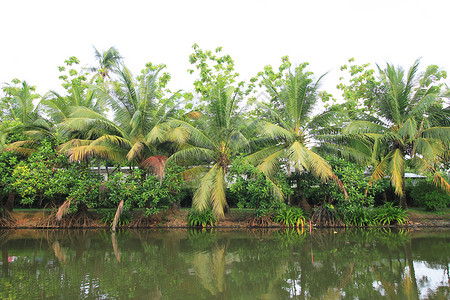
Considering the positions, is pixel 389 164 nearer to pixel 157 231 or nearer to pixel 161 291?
pixel 157 231

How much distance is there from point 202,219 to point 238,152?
12.2 feet

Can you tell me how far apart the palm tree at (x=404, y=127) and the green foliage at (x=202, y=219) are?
754cm

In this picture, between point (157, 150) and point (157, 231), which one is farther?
point (157, 150)

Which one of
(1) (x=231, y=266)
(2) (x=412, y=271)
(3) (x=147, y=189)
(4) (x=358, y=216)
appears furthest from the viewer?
(4) (x=358, y=216)

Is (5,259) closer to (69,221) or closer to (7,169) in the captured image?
(69,221)

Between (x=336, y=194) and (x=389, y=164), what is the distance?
2.77m

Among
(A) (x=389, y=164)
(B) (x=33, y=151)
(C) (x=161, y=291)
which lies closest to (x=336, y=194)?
(A) (x=389, y=164)

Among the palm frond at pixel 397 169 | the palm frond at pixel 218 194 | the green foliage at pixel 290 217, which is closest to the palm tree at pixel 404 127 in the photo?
the palm frond at pixel 397 169

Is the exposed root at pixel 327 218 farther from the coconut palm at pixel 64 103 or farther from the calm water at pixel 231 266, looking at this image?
the coconut palm at pixel 64 103

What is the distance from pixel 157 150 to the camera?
16656mm

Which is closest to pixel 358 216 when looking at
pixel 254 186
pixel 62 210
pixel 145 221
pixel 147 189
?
pixel 254 186

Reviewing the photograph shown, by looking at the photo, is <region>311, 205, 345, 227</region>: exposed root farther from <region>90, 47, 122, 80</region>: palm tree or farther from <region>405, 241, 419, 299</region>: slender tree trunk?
<region>90, 47, 122, 80</region>: palm tree

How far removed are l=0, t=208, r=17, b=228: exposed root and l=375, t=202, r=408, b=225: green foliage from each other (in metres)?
18.2

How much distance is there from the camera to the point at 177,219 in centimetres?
1664
